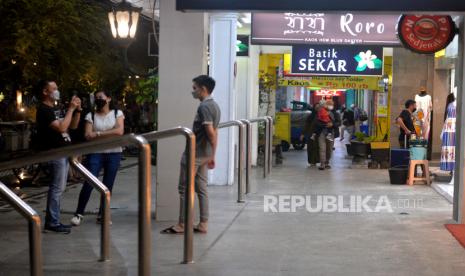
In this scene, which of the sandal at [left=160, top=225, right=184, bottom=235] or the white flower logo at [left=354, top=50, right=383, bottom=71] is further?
the white flower logo at [left=354, top=50, right=383, bottom=71]

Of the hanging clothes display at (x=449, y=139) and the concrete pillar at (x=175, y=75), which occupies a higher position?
the concrete pillar at (x=175, y=75)

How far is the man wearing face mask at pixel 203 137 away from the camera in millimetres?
8359

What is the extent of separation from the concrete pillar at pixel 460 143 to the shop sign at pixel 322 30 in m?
4.34

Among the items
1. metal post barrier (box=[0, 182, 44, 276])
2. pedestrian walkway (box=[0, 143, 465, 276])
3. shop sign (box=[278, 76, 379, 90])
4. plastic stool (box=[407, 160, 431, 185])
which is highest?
shop sign (box=[278, 76, 379, 90])

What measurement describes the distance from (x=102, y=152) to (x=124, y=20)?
5.70 metres

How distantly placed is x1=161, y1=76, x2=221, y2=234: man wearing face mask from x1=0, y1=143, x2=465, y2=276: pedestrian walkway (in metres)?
0.44

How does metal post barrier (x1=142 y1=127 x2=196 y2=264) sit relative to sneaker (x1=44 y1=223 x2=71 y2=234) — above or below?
above

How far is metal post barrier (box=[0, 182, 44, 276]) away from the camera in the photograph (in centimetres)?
552

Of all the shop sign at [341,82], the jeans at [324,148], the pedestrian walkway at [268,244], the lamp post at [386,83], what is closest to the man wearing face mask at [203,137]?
the pedestrian walkway at [268,244]

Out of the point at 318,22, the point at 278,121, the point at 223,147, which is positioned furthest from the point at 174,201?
the point at 278,121

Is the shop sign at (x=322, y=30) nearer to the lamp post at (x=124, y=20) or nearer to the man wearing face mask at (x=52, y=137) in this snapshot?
the lamp post at (x=124, y=20)

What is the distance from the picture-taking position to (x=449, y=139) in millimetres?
13008

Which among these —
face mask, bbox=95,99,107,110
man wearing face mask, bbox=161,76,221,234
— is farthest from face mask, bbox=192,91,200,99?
face mask, bbox=95,99,107,110

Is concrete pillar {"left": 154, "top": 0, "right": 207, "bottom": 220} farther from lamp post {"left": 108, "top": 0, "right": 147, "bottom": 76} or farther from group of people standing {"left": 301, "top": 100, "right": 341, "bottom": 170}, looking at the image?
group of people standing {"left": 301, "top": 100, "right": 341, "bottom": 170}
